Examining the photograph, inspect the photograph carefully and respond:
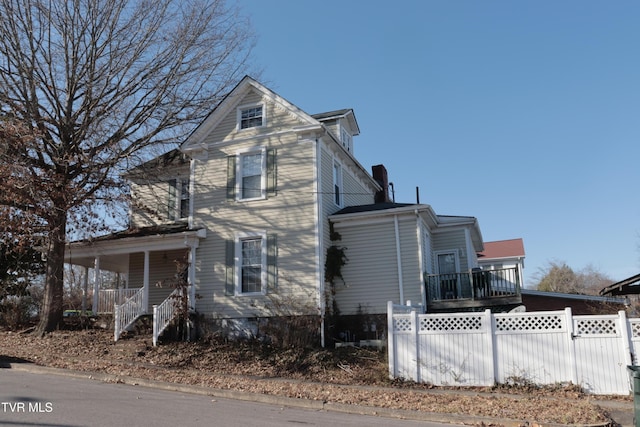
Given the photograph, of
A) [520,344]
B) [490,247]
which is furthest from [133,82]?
[490,247]

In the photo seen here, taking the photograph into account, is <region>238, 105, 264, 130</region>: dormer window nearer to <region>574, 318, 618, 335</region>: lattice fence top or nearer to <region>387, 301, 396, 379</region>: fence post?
<region>387, 301, 396, 379</region>: fence post

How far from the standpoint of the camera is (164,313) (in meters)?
16.0

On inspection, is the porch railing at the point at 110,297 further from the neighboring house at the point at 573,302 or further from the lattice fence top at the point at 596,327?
the neighboring house at the point at 573,302

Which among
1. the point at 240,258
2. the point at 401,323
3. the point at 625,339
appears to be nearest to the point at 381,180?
the point at 240,258

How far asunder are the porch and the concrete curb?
6.86 m

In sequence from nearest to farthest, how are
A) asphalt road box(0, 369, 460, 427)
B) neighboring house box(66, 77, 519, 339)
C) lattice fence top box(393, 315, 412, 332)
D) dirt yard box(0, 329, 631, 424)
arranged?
1. asphalt road box(0, 369, 460, 427)
2. dirt yard box(0, 329, 631, 424)
3. lattice fence top box(393, 315, 412, 332)
4. neighboring house box(66, 77, 519, 339)

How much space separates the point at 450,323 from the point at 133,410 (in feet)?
22.5

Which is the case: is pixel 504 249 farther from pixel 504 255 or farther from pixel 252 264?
pixel 252 264

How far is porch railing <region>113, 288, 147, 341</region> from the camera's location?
52.1ft

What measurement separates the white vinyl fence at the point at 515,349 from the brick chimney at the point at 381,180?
13.1m

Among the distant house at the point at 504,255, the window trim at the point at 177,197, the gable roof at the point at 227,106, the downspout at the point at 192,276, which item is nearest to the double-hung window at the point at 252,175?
the gable roof at the point at 227,106

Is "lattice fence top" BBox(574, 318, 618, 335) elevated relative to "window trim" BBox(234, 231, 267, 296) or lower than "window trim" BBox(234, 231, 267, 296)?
lower

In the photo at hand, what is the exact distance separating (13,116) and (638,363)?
1793 centimetres

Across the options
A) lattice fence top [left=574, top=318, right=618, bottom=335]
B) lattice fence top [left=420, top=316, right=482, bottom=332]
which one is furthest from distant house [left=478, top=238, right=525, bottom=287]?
lattice fence top [left=574, top=318, right=618, bottom=335]
